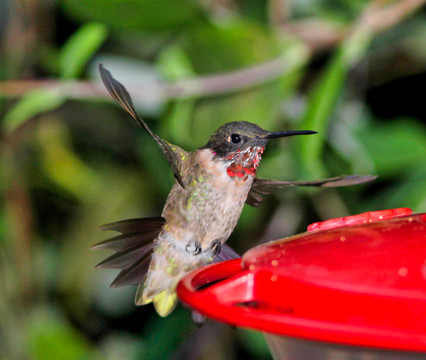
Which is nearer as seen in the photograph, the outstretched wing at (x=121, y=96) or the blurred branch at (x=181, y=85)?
the outstretched wing at (x=121, y=96)

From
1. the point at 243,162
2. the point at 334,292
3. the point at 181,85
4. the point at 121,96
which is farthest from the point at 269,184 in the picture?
the point at 181,85

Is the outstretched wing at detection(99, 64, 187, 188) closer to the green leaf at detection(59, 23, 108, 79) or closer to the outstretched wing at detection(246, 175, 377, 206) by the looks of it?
the outstretched wing at detection(246, 175, 377, 206)

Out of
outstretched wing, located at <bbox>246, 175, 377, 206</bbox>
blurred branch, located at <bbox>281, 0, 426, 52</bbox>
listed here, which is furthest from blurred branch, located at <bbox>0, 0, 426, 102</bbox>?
outstretched wing, located at <bbox>246, 175, 377, 206</bbox>

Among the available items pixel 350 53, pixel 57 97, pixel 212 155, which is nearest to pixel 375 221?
pixel 212 155

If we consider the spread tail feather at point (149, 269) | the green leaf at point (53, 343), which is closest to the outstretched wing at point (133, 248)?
the spread tail feather at point (149, 269)

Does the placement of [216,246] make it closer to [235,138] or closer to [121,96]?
[235,138]

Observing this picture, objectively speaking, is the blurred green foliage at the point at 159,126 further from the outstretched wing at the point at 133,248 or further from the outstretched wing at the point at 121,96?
the outstretched wing at the point at 121,96

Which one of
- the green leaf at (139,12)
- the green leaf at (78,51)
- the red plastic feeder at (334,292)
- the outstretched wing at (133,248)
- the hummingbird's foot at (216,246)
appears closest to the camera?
the red plastic feeder at (334,292)
